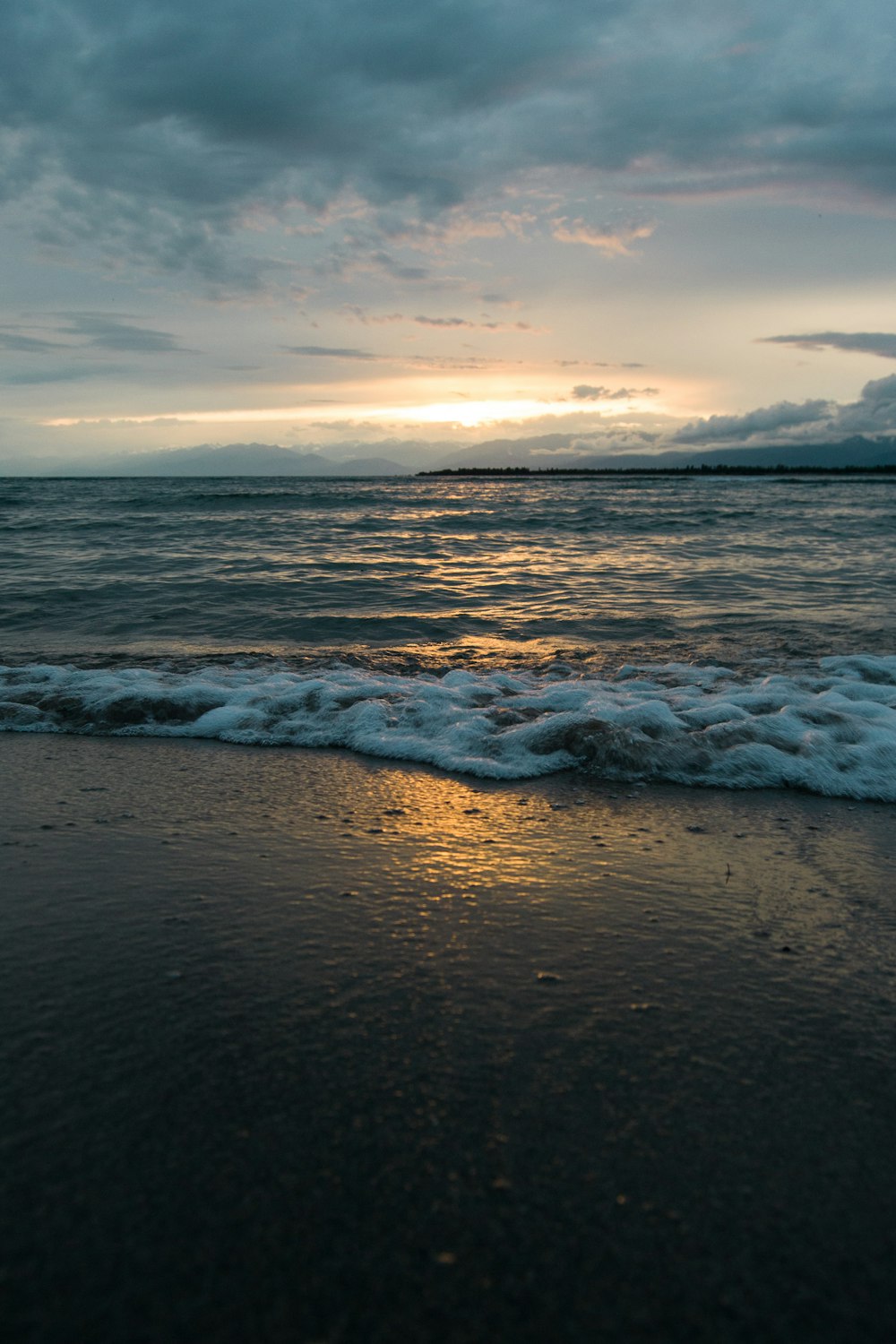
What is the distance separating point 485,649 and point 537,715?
2.56 metres

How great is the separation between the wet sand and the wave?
981 mm

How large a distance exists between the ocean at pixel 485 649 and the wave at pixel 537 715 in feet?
0.06

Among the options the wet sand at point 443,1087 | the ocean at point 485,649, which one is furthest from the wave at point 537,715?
the wet sand at point 443,1087

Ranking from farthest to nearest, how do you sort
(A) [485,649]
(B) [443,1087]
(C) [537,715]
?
(A) [485,649], (C) [537,715], (B) [443,1087]

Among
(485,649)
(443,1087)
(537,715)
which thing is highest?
(443,1087)

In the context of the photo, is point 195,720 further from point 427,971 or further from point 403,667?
point 427,971

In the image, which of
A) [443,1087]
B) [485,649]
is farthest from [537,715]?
[443,1087]

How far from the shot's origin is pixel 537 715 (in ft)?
16.1

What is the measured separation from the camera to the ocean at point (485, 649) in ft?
14.3

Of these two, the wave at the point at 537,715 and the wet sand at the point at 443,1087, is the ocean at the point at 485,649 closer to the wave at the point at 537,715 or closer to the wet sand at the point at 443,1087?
the wave at the point at 537,715

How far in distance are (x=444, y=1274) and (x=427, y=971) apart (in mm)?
904

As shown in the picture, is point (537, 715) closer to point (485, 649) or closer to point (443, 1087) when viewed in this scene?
point (485, 649)

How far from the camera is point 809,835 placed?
3293 mm

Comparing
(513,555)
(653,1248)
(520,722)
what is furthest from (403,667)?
(513,555)
